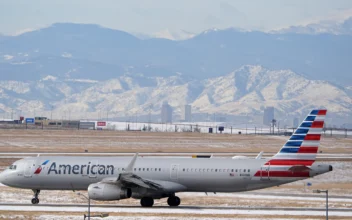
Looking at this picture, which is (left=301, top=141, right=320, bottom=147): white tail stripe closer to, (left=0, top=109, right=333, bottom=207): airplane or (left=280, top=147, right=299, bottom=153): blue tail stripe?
(left=0, top=109, right=333, bottom=207): airplane

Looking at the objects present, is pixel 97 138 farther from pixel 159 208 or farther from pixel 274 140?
pixel 159 208

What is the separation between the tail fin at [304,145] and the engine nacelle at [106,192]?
34.0 feet

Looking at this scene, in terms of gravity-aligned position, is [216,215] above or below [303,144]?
below

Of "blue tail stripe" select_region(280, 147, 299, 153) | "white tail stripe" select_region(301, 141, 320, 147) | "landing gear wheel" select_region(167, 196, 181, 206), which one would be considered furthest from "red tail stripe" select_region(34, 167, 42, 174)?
"white tail stripe" select_region(301, 141, 320, 147)

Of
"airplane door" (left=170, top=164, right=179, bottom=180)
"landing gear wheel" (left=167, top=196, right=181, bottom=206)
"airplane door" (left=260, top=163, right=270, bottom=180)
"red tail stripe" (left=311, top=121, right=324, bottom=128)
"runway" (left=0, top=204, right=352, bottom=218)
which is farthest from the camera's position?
"airplane door" (left=170, top=164, right=179, bottom=180)

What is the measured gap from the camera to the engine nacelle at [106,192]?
56688 mm

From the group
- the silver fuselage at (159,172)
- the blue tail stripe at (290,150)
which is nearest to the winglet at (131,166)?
the silver fuselage at (159,172)

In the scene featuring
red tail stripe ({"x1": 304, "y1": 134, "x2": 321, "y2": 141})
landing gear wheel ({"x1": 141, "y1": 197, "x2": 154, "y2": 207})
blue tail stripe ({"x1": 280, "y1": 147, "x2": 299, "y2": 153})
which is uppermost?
red tail stripe ({"x1": 304, "y1": 134, "x2": 321, "y2": 141})

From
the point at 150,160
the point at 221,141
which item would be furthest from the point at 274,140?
Answer: the point at 150,160

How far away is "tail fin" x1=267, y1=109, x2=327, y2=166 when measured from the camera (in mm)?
56906

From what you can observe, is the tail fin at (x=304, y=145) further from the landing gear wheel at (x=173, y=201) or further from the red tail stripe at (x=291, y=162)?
Result: the landing gear wheel at (x=173, y=201)

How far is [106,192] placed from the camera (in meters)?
56.8

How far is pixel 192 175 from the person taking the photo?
59000mm

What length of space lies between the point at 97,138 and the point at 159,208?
94239 millimetres
